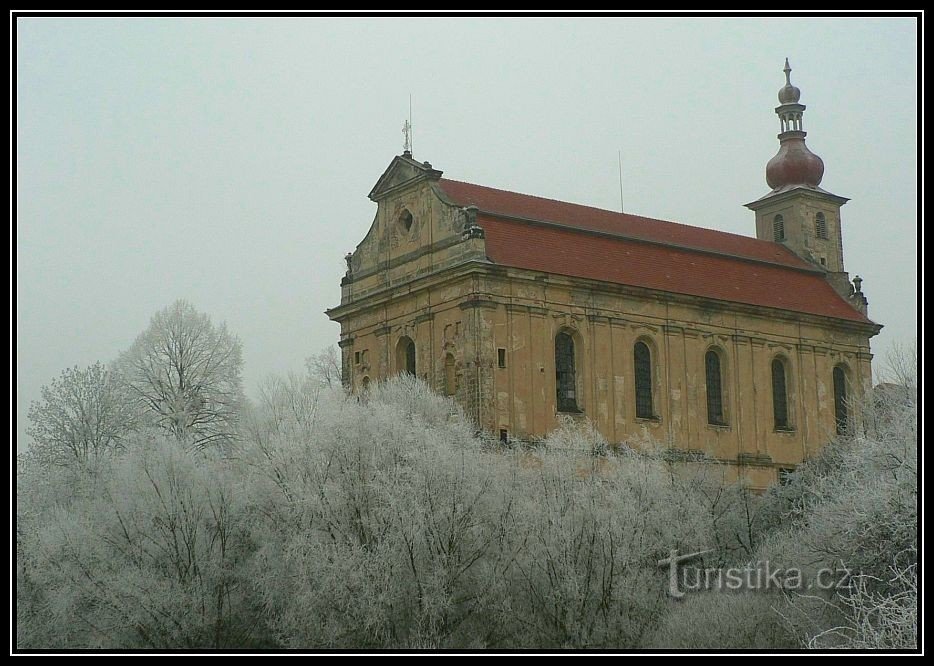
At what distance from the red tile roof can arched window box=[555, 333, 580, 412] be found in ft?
8.23

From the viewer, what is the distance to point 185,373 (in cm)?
5759

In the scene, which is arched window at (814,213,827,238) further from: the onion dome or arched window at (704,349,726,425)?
→ arched window at (704,349,726,425)

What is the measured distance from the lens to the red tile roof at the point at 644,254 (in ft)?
165

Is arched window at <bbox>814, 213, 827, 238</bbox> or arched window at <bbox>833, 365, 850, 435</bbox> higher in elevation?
arched window at <bbox>814, 213, 827, 238</bbox>

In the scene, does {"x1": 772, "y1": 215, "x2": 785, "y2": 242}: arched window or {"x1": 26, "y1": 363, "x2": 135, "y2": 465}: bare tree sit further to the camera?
{"x1": 772, "y1": 215, "x2": 785, "y2": 242}: arched window

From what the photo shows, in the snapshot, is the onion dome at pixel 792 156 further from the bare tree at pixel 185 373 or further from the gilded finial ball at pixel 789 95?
the bare tree at pixel 185 373

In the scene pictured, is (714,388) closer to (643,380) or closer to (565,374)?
(643,380)

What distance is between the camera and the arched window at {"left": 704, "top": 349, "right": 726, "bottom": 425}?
175 ft

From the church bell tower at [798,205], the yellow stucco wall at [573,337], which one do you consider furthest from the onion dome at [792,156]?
the yellow stucco wall at [573,337]

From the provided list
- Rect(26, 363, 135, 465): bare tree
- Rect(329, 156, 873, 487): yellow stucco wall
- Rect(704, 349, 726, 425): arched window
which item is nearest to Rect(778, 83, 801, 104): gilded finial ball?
Rect(329, 156, 873, 487): yellow stucco wall

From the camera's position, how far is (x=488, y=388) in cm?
4678

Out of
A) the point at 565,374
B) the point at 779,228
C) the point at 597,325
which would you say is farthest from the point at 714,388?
the point at 779,228

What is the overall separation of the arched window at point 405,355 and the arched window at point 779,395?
15165 mm

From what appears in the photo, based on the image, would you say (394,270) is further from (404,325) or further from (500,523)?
(500,523)
